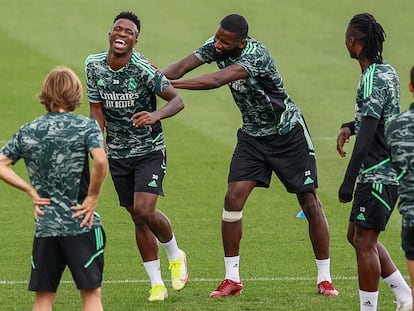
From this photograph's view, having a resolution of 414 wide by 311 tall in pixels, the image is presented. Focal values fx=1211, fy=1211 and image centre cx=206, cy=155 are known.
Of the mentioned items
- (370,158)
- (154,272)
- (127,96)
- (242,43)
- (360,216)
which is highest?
(242,43)

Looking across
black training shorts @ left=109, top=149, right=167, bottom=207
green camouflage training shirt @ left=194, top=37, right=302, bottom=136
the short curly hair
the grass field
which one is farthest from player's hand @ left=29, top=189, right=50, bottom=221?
green camouflage training shirt @ left=194, top=37, right=302, bottom=136

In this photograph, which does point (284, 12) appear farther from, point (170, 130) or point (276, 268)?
point (276, 268)

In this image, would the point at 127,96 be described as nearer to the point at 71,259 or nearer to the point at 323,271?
the point at 323,271

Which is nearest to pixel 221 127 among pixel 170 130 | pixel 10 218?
pixel 170 130

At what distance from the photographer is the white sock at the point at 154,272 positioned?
1177cm

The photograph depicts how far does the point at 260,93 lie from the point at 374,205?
2.18m

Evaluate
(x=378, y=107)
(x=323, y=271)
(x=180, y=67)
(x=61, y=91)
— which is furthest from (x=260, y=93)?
(x=61, y=91)

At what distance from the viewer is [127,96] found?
1148cm

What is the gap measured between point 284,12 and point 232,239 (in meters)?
20.6

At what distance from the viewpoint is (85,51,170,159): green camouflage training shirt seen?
11.4m

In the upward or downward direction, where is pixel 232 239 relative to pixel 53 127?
downward

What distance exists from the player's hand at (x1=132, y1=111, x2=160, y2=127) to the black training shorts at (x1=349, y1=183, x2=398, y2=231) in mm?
1960

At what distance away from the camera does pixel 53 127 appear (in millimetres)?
8867

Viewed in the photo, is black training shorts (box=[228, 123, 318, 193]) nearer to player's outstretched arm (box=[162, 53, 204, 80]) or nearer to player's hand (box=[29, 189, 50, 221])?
player's outstretched arm (box=[162, 53, 204, 80])
